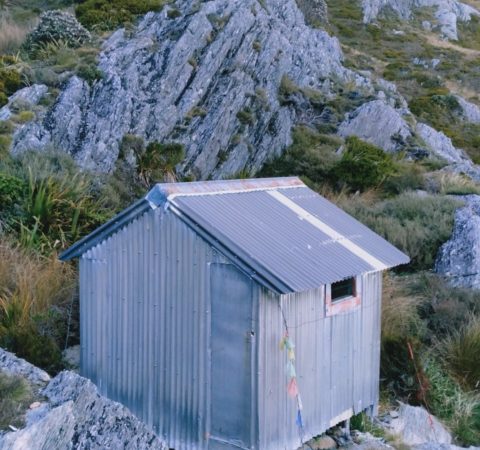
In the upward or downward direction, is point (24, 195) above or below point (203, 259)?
below

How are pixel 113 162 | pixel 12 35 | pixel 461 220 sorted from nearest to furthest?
pixel 461 220 < pixel 113 162 < pixel 12 35

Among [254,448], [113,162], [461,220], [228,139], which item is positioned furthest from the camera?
[228,139]

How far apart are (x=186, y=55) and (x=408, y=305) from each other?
1007cm

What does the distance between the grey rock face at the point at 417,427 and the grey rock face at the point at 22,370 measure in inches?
134

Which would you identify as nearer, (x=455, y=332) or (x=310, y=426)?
(x=310, y=426)

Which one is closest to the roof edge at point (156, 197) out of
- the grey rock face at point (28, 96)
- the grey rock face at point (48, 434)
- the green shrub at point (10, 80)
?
the grey rock face at point (48, 434)

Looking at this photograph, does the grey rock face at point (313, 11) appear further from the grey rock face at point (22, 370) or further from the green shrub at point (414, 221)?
the grey rock face at point (22, 370)

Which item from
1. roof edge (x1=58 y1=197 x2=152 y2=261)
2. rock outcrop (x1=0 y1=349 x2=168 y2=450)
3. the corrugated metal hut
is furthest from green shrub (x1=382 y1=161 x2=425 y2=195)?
rock outcrop (x1=0 y1=349 x2=168 y2=450)

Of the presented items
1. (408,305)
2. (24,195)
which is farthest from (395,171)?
(24,195)

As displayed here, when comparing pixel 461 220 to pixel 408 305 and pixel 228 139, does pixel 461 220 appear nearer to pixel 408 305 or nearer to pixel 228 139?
pixel 408 305

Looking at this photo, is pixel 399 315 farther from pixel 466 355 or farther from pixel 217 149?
pixel 217 149

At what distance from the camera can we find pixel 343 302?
6152 millimetres

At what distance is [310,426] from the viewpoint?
582cm

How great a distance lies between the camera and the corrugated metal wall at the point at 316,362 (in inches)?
211
